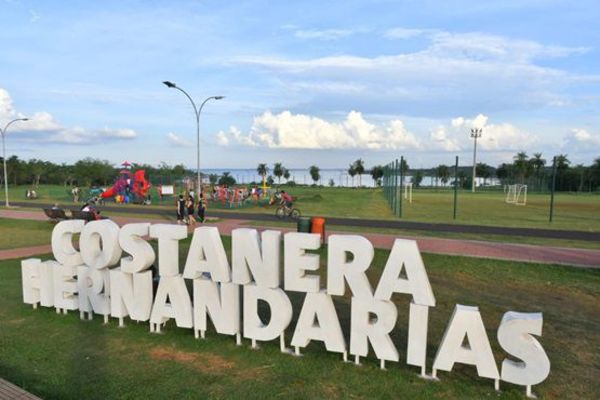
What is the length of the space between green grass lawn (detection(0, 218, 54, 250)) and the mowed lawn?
29.4 feet

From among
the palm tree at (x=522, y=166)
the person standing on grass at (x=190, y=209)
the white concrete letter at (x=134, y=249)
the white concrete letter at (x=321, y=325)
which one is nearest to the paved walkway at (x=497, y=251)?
the person standing on grass at (x=190, y=209)

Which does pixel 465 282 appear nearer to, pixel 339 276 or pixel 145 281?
pixel 339 276

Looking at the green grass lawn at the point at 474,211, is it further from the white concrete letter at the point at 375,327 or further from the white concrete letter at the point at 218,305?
the white concrete letter at the point at 218,305

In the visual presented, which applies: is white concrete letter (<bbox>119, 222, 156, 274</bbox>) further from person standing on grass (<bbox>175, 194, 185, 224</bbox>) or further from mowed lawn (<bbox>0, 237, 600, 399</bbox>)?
person standing on grass (<bbox>175, 194, 185, 224</bbox>)

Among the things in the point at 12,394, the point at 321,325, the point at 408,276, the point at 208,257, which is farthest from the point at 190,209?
the point at 408,276

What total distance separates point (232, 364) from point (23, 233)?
1771 cm

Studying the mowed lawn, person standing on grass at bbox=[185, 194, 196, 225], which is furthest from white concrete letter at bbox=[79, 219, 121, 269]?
person standing on grass at bbox=[185, 194, 196, 225]

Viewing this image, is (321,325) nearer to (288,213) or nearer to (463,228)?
(463,228)

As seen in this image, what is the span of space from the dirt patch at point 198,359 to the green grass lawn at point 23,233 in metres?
12.4

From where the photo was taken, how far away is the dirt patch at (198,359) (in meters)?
5.57

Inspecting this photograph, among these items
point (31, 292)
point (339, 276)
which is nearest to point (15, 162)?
point (31, 292)

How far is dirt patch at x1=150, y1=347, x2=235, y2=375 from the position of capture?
557cm

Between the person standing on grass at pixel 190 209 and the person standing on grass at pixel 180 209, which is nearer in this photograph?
the person standing on grass at pixel 180 209

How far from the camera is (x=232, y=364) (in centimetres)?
570
